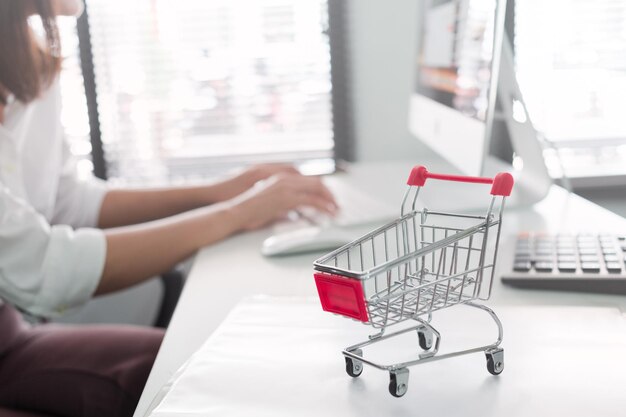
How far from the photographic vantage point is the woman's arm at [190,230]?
103 cm

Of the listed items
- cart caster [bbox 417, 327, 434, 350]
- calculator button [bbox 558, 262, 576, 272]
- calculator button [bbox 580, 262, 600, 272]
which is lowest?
calculator button [bbox 558, 262, 576, 272]

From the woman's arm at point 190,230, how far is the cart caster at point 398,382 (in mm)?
606

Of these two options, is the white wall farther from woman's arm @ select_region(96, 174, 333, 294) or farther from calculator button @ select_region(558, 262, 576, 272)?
calculator button @ select_region(558, 262, 576, 272)

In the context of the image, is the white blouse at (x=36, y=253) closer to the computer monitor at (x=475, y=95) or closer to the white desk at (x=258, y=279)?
the white desk at (x=258, y=279)

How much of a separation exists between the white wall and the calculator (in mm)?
1039

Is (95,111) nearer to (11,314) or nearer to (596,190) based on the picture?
(11,314)

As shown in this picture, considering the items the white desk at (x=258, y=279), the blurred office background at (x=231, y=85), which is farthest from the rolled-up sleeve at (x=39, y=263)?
the blurred office background at (x=231, y=85)

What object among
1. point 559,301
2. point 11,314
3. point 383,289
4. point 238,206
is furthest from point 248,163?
point 383,289

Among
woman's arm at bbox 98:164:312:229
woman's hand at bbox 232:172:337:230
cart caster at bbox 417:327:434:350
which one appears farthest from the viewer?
woman's arm at bbox 98:164:312:229

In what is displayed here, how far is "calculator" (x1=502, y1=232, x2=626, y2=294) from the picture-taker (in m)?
0.75

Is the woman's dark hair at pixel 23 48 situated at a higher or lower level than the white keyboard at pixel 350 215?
higher

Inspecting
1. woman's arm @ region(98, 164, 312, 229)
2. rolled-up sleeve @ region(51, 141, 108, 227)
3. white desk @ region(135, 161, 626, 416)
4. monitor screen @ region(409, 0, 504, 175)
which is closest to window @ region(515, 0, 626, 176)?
monitor screen @ region(409, 0, 504, 175)

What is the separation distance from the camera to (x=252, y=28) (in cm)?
191

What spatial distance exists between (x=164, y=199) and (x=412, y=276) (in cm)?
98
